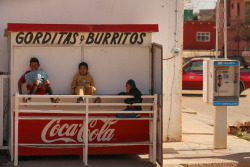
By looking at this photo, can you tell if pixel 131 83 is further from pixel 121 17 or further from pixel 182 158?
pixel 121 17

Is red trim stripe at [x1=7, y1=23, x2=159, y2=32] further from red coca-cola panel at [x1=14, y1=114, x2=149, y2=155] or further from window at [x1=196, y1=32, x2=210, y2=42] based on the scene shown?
window at [x1=196, y1=32, x2=210, y2=42]

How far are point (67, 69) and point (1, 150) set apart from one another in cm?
200

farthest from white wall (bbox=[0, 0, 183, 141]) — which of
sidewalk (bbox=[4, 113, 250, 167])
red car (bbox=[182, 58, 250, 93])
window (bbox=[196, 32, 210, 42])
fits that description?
window (bbox=[196, 32, 210, 42])

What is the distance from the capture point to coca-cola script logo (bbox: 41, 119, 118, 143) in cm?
811

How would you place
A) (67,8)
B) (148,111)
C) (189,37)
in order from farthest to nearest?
(189,37) → (67,8) → (148,111)

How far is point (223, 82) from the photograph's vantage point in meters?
9.28

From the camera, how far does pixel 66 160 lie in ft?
27.3

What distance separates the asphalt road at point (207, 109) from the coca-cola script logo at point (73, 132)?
18.4ft

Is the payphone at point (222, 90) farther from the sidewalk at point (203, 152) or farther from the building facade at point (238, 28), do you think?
the building facade at point (238, 28)

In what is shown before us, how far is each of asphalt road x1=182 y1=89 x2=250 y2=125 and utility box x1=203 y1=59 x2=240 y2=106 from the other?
370 cm

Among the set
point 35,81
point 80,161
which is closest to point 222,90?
point 80,161

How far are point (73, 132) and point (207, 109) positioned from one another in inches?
406

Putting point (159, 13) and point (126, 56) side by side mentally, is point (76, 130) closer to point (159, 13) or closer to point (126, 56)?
point (126, 56)

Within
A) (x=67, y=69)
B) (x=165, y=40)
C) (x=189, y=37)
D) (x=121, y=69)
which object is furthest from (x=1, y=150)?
(x=189, y=37)
